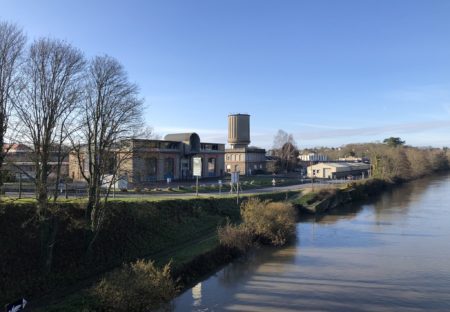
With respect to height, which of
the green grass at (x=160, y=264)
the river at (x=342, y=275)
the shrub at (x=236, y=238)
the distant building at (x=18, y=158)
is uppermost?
the distant building at (x=18, y=158)

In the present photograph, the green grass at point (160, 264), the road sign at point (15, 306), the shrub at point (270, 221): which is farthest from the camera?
the shrub at point (270, 221)

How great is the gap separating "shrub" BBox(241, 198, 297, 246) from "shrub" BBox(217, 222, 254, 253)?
177cm

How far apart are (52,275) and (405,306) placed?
15790 mm

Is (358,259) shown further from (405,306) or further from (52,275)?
(52,275)

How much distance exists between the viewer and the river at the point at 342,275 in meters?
17.9

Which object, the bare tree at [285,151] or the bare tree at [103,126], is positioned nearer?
the bare tree at [103,126]

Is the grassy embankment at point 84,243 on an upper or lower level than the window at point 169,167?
lower

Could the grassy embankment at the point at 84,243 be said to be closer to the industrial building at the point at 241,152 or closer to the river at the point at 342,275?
the river at the point at 342,275

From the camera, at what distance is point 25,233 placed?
63.5 feet

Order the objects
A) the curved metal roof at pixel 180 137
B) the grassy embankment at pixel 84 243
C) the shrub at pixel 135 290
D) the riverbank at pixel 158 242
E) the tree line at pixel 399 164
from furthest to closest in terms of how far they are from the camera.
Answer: the tree line at pixel 399 164, the curved metal roof at pixel 180 137, the riverbank at pixel 158 242, the grassy embankment at pixel 84 243, the shrub at pixel 135 290

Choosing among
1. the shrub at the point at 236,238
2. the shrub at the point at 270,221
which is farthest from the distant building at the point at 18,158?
the shrub at the point at 270,221

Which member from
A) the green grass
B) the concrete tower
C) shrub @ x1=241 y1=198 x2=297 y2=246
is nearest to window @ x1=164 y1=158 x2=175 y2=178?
shrub @ x1=241 y1=198 x2=297 y2=246

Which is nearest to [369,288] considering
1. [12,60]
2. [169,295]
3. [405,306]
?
[405,306]

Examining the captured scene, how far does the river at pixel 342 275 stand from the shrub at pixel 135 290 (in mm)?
1324
